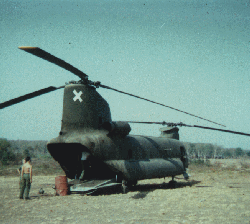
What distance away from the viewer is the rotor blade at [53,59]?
319 inches

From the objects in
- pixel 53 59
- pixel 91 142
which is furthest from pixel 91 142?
pixel 53 59

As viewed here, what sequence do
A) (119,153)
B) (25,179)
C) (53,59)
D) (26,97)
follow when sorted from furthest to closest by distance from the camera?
(119,153), (25,179), (26,97), (53,59)

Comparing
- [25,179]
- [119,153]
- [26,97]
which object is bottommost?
[25,179]

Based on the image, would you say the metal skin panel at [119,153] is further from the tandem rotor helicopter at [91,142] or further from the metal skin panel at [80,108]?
the metal skin panel at [80,108]

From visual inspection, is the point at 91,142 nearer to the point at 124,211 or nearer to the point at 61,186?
the point at 61,186

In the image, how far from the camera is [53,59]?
9273 mm

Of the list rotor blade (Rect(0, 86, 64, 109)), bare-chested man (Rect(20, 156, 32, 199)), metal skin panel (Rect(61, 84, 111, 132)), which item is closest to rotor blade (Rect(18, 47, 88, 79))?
metal skin panel (Rect(61, 84, 111, 132))

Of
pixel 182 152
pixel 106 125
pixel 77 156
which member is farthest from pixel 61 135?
pixel 182 152

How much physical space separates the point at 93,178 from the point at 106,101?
3.52 m

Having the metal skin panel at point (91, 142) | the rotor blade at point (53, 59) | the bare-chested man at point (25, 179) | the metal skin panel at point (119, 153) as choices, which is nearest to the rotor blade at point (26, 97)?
the rotor blade at point (53, 59)

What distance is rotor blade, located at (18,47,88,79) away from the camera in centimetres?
810

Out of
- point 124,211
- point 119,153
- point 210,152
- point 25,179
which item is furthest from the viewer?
point 210,152

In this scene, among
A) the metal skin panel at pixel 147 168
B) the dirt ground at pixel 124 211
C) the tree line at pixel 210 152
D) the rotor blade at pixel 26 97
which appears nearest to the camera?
the dirt ground at pixel 124 211

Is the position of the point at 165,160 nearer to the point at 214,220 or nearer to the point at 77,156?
the point at 77,156
